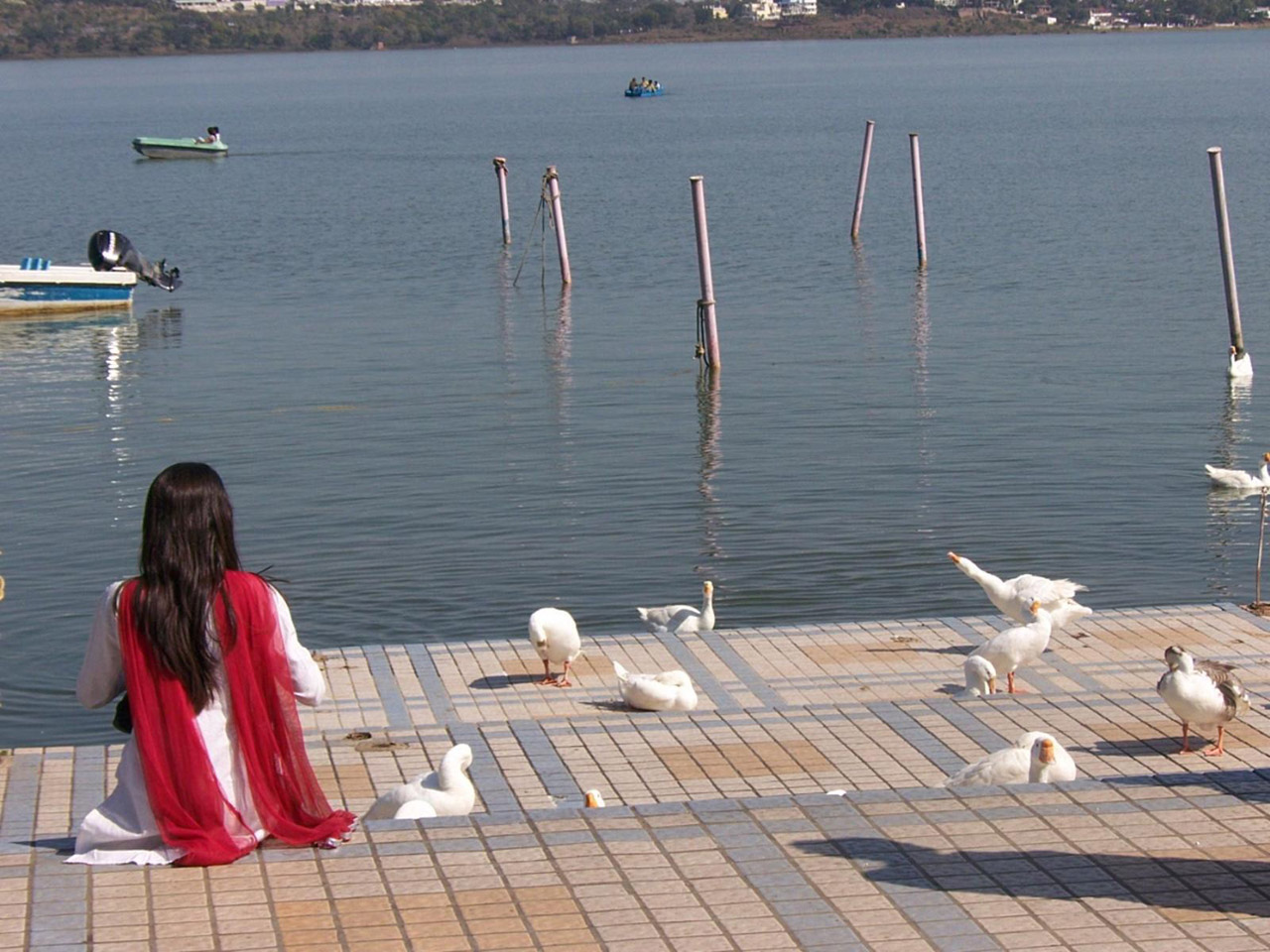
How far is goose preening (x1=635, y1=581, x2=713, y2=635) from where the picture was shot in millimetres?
13455

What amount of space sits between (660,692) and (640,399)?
15632 mm

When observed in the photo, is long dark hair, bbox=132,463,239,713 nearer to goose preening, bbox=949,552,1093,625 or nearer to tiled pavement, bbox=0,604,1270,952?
tiled pavement, bbox=0,604,1270,952

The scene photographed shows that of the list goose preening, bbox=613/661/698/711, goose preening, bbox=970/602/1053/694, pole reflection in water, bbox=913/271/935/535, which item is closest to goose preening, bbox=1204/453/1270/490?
pole reflection in water, bbox=913/271/935/535

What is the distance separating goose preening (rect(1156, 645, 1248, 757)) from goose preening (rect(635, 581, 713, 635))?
422 cm

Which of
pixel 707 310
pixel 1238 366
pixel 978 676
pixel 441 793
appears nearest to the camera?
pixel 441 793

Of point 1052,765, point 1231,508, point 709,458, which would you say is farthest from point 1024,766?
point 709,458

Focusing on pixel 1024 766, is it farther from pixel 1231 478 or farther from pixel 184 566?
pixel 1231 478

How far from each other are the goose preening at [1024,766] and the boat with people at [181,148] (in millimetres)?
77175

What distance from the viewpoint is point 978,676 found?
1105cm

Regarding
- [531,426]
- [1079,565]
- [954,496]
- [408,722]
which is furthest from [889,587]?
[531,426]

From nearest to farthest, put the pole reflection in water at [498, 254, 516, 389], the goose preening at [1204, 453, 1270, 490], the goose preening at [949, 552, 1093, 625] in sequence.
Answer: the goose preening at [949, 552, 1093, 625]
the goose preening at [1204, 453, 1270, 490]
the pole reflection in water at [498, 254, 516, 389]

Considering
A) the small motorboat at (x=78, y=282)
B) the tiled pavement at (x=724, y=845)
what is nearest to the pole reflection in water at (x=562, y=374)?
the small motorboat at (x=78, y=282)

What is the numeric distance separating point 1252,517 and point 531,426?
30.6ft

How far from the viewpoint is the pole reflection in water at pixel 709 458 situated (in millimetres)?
18078
